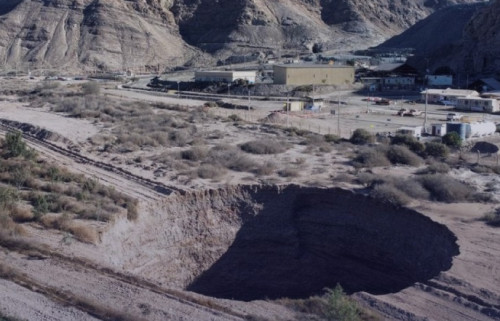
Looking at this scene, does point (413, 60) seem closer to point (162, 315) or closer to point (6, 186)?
point (6, 186)

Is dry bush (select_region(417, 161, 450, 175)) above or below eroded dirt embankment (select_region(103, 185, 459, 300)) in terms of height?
above

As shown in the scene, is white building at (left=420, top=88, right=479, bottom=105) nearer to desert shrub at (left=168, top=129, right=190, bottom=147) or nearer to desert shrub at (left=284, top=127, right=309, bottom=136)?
desert shrub at (left=284, top=127, right=309, bottom=136)

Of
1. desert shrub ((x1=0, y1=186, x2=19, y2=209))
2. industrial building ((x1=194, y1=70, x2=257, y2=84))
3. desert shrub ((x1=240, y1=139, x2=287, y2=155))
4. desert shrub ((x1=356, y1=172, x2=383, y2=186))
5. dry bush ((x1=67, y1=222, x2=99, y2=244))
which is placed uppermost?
industrial building ((x1=194, y1=70, x2=257, y2=84))

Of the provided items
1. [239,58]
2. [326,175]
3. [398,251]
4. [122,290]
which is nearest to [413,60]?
[239,58]

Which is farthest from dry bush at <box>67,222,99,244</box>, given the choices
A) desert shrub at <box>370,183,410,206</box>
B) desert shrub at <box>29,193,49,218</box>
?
desert shrub at <box>370,183,410,206</box>

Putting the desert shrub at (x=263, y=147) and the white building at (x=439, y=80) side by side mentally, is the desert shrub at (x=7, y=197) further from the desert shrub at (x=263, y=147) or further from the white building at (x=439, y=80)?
the white building at (x=439, y=80)

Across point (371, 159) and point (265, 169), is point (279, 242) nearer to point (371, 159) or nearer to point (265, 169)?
point (265, 169)

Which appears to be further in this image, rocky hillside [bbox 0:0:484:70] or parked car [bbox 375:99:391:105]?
rocky hillside [bbox 0:0:484:70]
